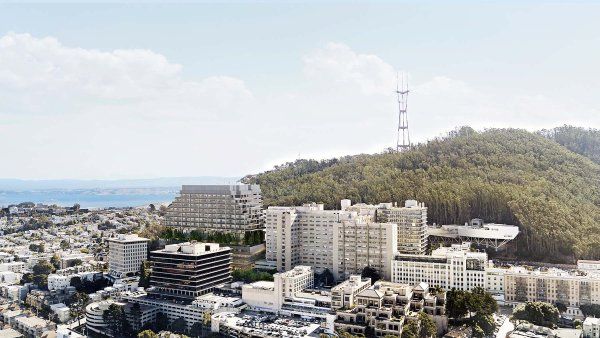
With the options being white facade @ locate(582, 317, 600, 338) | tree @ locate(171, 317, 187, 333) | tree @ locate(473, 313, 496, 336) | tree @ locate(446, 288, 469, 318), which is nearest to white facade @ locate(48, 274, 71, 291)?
tree @ locate(171, 317, 187, 333)

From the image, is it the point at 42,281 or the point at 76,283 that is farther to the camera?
the point at 42,281

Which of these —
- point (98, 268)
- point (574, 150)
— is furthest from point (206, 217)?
point (574, 150)

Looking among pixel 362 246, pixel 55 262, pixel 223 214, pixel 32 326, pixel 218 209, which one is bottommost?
pixel 32 326

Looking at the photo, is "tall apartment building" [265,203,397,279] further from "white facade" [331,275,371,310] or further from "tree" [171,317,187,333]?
"tree" [171,317,187,333]

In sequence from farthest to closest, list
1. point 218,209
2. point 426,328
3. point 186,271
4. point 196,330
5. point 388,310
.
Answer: point 218,209 → point 186,271 → point 196,330 → point 388,310 → point 426,328

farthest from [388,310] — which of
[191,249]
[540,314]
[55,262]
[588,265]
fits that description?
[55,262]

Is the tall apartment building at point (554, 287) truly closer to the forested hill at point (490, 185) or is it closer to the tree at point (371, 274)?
the forested hill at point (490, 185)

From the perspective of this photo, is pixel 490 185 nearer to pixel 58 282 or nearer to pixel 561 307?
pixel 561 307
